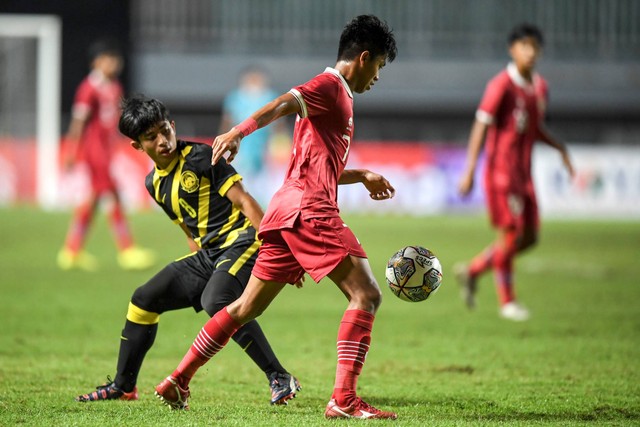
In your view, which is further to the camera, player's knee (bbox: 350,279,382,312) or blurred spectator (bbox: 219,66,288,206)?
blurred spectator (bbox: 219,66,288,206)

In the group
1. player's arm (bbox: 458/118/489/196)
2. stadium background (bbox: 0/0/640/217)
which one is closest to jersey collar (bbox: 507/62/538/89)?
player's arm (bbox: 458/118/489/196)

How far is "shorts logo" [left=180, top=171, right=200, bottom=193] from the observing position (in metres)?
5.64

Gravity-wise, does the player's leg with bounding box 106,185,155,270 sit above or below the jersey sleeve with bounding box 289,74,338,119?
below

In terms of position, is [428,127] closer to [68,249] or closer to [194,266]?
[68,249]

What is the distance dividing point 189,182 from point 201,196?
107mm

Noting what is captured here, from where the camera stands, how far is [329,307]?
10391mm

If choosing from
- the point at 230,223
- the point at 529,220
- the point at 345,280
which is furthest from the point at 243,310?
the point at 529,220

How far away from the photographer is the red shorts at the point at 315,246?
16.5 feet

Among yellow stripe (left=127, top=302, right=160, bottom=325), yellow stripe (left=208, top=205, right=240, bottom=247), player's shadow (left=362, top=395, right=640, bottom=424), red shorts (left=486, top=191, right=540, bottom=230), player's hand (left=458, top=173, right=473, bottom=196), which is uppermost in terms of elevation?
yellow stripe (left=208, top=205, right=240, bottom=247)

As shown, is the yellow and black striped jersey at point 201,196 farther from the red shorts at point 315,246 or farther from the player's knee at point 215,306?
the red shorts at point 315,246

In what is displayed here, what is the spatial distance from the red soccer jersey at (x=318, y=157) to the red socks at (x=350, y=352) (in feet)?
1.81

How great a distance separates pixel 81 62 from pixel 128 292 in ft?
64.4

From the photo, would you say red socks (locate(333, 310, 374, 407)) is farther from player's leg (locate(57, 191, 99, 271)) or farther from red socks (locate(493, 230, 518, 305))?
player's leg (locate(57, 191, 99, 271))

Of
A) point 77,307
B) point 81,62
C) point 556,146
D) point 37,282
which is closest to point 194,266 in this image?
point 77,307
